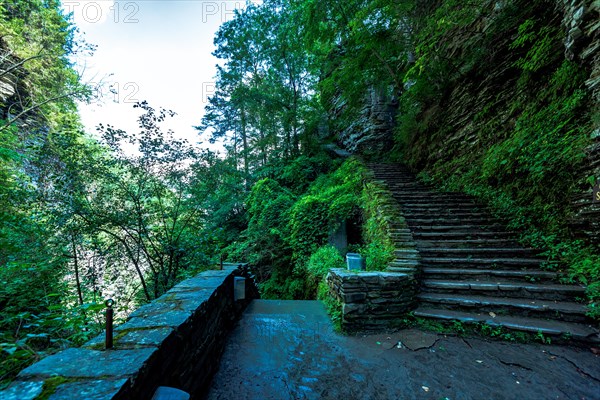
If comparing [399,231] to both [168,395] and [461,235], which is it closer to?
[461,235]

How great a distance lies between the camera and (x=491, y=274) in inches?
136

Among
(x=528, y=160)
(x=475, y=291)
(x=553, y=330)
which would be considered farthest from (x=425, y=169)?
A: (x=553, y=330)

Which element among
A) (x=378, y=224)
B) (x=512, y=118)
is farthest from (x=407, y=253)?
(x=512, y=118)

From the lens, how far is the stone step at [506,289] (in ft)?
9.46

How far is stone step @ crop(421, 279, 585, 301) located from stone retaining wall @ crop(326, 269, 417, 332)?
72 centimetres

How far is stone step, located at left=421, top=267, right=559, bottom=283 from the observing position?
3.18 meters

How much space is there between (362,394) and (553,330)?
242 cm

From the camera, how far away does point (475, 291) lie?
A: 321 cm

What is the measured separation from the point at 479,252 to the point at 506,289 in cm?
92

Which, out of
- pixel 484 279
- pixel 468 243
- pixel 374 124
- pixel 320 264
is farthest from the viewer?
pixel 374 124

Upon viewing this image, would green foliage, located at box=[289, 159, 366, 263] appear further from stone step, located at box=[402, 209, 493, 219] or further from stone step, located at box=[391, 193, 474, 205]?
stone step, located at box=[402, 209, 493, 219]

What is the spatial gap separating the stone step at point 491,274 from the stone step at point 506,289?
12 centimetres

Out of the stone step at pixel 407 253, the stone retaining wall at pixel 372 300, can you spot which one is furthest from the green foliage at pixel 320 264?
the stone retaining wall at pixel 372 300

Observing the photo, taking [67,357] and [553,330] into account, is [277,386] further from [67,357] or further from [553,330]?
[553,330]
